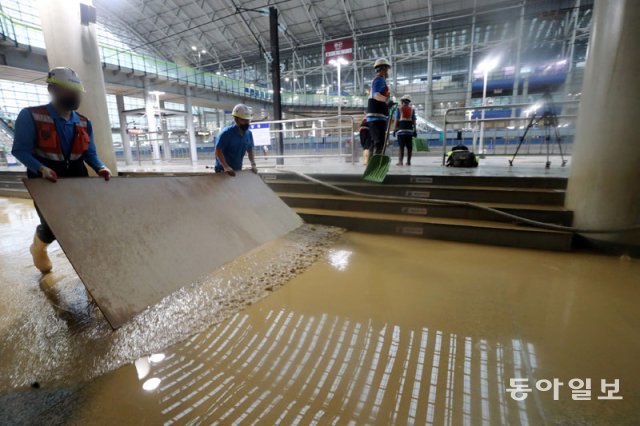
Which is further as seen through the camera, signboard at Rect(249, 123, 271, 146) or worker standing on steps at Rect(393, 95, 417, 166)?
signboard at Rect(249, 123, 271, 146)

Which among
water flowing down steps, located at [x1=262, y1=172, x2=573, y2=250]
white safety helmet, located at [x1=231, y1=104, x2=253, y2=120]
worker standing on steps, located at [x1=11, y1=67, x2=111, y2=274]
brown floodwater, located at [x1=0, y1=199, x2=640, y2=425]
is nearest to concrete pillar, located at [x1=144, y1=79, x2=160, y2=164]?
white safety helmet, located at [x1=231, y1=104, x2=253, y2=120]

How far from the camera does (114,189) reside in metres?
2.17

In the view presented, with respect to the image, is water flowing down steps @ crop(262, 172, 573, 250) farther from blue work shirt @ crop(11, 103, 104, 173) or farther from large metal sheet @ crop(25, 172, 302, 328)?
blue work shirt @ crop(11, 103, 104, 173)

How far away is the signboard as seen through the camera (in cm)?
823

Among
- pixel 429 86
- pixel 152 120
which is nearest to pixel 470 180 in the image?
pixel 152 120

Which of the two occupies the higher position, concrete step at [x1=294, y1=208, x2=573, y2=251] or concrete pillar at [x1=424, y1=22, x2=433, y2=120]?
concrete pillar at [x1=424, y1=22, x2=433, y2=120]

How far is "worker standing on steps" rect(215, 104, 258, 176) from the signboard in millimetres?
4706

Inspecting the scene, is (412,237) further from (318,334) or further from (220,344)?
(220,344)

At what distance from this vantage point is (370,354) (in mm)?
1512

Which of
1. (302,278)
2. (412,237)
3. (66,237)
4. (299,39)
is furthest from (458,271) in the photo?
(299,39)

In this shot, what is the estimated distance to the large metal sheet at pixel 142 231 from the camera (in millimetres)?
1734

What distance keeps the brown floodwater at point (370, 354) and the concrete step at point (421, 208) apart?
36.1 inches

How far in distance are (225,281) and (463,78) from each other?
28.9 m

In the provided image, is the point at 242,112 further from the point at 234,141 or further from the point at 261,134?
the point at 261,134
